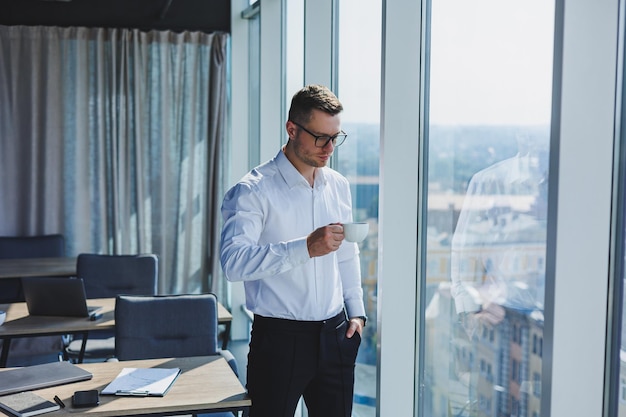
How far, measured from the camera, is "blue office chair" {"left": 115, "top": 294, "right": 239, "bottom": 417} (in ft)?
11.0

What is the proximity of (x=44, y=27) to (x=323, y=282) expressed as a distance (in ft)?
15.6

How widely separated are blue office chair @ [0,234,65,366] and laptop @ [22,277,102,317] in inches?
86.6

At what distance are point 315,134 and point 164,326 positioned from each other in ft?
4.61

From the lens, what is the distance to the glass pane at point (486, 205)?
2.14m

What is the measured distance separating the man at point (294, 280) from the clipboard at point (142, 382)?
0.30 meters

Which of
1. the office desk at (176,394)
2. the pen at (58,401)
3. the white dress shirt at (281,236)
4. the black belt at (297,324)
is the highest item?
the white dress shirt at (281,236)

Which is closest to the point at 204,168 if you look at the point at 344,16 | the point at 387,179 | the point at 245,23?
the point at 245,23

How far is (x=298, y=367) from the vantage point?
2461mm

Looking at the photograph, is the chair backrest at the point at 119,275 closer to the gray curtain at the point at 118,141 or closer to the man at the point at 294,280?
the gray curtain at the point at 118,141

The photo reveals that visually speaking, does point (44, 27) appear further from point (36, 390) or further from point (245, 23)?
point (36, 390)

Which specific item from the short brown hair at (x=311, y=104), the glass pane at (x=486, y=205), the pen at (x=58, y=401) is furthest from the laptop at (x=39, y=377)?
the glass pane at (x=486, y=205)

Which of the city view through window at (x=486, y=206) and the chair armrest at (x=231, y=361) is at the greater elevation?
the city view through window at (x=486, y=206)

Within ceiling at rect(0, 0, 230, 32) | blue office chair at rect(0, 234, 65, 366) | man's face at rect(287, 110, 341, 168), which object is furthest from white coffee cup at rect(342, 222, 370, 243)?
ceiling at rect(0, 0, 230, 32)

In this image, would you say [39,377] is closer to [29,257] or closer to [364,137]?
[364,137]
